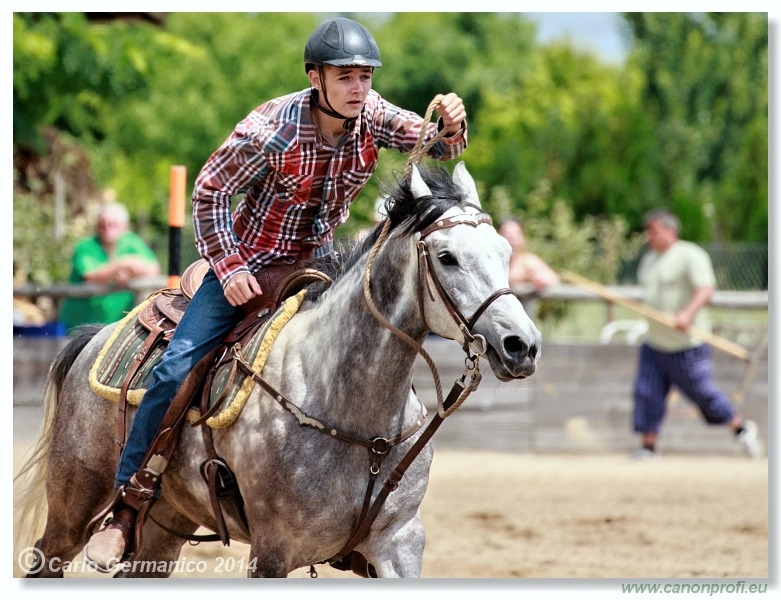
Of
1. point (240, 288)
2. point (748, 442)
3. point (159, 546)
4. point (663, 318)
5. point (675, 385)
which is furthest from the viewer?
point (663, 318)

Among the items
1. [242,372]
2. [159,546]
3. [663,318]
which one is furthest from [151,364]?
[663,318]

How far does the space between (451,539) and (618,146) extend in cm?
2041

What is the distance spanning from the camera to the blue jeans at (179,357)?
394 cm

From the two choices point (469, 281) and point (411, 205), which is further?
point (411, 205)

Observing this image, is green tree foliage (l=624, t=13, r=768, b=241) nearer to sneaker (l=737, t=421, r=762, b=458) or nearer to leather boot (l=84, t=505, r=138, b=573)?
sneaker (l=737, t=421, r=762, b=458)

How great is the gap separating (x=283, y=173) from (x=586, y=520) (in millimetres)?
4681

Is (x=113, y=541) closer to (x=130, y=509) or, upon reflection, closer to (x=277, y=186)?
(x=130, y=509)

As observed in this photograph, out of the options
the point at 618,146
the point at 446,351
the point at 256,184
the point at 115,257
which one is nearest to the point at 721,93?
the point at 618,146

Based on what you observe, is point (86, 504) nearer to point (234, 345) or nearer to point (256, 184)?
point (234, 345)

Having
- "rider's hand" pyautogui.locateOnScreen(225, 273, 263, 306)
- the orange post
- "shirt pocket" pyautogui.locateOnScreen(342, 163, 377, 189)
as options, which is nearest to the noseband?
"shirt pocket" pyautogui.locateOnScreen(342, 163, 377, 189)

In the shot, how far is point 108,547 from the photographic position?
3.95 metres

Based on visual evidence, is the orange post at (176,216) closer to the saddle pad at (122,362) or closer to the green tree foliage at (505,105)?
the saddle pad at (122,362)

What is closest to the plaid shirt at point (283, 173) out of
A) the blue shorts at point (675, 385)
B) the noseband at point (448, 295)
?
the noseband at point (448, 295)

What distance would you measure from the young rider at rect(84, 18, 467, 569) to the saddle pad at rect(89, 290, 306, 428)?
126 millimetres
